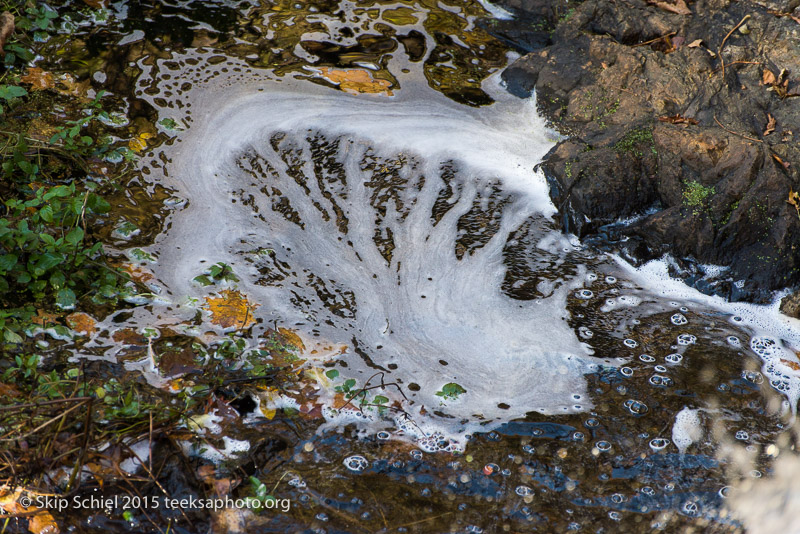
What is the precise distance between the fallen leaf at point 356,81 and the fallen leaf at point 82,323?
246 centimetres

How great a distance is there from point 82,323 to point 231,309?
68 centimetres

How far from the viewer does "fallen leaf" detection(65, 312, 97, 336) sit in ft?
9.52

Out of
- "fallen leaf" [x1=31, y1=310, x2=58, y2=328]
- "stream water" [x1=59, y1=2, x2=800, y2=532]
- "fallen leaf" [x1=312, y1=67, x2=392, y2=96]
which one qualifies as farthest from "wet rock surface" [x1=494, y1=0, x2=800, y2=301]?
"fallen leaf" [x1=31, y1=310, x2=58, y2=328]

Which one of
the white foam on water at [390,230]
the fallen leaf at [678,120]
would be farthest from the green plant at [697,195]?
the white foam on water at [390,230]

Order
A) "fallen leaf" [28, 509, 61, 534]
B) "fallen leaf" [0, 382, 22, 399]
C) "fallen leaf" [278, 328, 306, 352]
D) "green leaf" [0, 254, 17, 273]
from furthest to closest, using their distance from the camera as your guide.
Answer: "fallen leaf" [278, 328, 306, 352]
"green leaf" [0, 254, 17, 273]
"fallen leaf" [0, 382, 22, 399]
"fallen leaf" [28, 509, 61, 534]

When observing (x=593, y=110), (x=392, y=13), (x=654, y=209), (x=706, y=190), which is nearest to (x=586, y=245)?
(x=654, y=209)

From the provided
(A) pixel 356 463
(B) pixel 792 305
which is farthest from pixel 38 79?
(B) pixel 792 305

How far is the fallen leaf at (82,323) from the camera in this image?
2902 millimetres

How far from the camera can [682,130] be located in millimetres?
Answer: 3758

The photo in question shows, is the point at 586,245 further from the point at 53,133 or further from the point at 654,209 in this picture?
the point at 53,133

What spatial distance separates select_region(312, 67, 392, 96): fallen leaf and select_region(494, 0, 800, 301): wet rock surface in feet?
3.25

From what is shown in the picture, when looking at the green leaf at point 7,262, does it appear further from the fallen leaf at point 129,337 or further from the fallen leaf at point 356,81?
the fallen leaf at point 356,81

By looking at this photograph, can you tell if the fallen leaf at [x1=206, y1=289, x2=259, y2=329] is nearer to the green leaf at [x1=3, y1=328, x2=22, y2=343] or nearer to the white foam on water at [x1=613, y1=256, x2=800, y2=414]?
the green leaf at [x1=3, y1=328, x2=22, y2=343]

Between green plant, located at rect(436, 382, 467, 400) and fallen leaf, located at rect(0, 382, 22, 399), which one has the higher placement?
fallen leaf, located at rect(0, 382, 22, 399)
